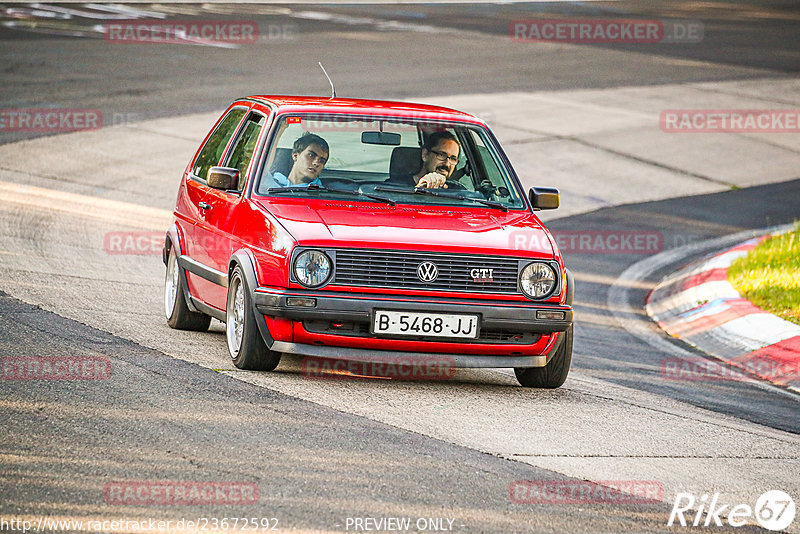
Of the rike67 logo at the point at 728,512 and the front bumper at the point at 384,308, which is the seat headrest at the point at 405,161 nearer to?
the front bumper at the point at 384,308

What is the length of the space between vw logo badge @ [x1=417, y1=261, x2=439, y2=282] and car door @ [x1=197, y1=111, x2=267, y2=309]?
124 cm

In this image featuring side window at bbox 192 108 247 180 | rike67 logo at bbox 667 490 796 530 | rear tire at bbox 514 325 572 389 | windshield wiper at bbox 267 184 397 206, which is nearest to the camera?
rike67 logo at bbox 667 490 796 530

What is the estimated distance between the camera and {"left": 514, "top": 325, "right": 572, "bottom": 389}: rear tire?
7.39 meters

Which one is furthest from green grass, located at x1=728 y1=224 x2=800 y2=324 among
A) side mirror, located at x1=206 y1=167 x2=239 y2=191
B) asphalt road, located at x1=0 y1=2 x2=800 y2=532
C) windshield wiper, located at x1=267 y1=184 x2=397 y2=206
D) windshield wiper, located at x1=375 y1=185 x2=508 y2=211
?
side mirror, located at x1=206 y1=167 x2=239 y2=191

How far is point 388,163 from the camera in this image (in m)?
8.04

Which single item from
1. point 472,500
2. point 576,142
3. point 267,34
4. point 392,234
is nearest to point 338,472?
point 472,500

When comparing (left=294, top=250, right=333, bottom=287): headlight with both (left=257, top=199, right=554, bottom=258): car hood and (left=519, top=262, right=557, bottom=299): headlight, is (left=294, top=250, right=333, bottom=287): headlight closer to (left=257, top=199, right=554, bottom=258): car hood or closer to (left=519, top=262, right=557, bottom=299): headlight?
(left=257, top=199, right=554, bottom=258): car hood

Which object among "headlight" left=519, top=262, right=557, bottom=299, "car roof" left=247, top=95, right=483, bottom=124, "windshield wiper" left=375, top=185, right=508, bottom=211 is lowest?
"headlight" left=519, top=262, right=557, bottom=299

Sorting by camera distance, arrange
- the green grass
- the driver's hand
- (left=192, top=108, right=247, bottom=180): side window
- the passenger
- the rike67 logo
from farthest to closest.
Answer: the green grass → (left=192, top=108, right=247, bottom=180): side window → the driver's hand → the passenger → the rike67 logo

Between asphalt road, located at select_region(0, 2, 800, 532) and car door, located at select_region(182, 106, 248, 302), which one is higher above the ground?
car door, located at select_region(182, 106, 248, 302)

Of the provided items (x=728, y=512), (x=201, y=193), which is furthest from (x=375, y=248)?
(x=728, y=512)

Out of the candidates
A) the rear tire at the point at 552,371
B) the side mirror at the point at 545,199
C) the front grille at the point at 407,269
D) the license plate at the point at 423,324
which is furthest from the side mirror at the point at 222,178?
the rear tire at the point at 552,371

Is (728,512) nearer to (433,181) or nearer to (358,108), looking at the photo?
(433,181)

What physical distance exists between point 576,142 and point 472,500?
Answer: 15217 millimetres
